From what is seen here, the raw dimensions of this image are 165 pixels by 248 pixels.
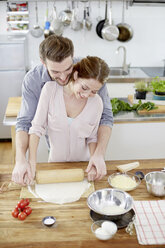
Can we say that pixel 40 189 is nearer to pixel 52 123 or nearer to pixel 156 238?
pixel 52 123

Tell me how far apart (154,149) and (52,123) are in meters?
1.36

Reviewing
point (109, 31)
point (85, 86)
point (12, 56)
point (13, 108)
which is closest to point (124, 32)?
point (109, 31)

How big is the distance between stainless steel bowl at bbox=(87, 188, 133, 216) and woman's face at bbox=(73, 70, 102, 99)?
0.49 metres

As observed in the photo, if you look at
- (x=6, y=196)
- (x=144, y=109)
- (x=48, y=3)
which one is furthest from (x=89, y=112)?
(x=48, y=3)

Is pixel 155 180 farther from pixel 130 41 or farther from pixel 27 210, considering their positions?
pixel 130 41

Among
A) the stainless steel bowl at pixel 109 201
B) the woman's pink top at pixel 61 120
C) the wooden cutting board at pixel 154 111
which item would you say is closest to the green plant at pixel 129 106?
the wooden cutting board at pixel 154 111

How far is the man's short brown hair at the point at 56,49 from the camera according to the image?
1.59 meters

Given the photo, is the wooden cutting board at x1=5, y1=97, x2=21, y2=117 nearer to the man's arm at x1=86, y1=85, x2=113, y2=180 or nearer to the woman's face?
the man's arm at x1=86, y1=85, x2=113, y2=180

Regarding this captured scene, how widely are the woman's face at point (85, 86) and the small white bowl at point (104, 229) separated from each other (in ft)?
2.08

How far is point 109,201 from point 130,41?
3255 mm

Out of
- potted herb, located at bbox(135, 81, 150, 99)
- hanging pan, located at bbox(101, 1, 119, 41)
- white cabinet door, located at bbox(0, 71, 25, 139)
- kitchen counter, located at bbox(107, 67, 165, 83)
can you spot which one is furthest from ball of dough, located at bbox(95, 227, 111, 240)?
hanging pan, located at bbox(101, 1, 119, 41)

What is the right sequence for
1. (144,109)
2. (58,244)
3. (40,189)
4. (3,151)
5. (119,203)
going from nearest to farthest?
(58,244) → (119,203) → (40,189) → (144,109) → (3,151)

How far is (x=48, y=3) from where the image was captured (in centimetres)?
414

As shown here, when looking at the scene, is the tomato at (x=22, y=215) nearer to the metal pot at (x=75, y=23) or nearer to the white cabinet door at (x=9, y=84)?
the white cabinet door at (x=9, y=84)
